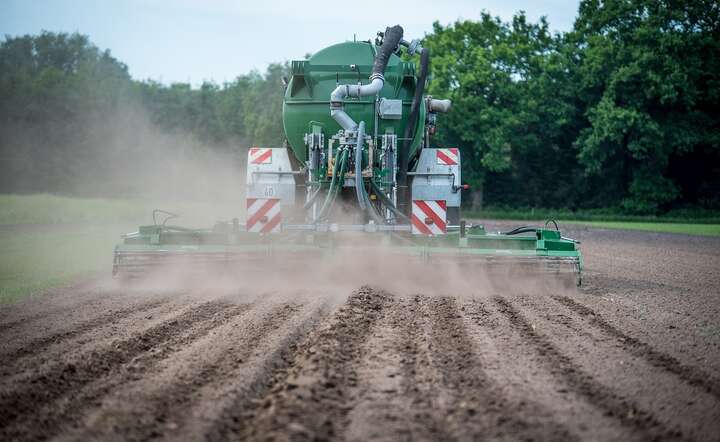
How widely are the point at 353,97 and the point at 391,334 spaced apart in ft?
14.6

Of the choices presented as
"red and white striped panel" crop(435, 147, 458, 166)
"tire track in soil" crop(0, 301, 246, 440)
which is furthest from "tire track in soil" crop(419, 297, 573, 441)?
"red and white striped panel" crop(435, 147, 458, 166)

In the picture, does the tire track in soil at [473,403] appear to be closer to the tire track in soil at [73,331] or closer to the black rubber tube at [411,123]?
the tire track in soil at [73,331]

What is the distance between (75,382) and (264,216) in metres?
4.93

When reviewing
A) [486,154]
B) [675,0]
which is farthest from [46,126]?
[675,0]

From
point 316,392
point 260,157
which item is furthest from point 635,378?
point 260,157

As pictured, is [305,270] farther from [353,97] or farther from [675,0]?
[675,0]

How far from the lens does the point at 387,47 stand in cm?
978

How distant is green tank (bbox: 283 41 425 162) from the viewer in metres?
9.84

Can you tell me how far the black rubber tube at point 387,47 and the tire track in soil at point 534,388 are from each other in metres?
4.45

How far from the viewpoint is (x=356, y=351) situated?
548 cm

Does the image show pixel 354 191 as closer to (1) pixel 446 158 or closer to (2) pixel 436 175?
(2) pixel 436 175

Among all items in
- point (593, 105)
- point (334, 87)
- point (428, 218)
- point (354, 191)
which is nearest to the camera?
point (428, 218)

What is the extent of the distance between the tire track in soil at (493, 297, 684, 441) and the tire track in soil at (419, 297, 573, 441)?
0.47 m

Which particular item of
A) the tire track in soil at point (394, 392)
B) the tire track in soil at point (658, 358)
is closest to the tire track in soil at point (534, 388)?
the tire track in soil at point (394, 392)
